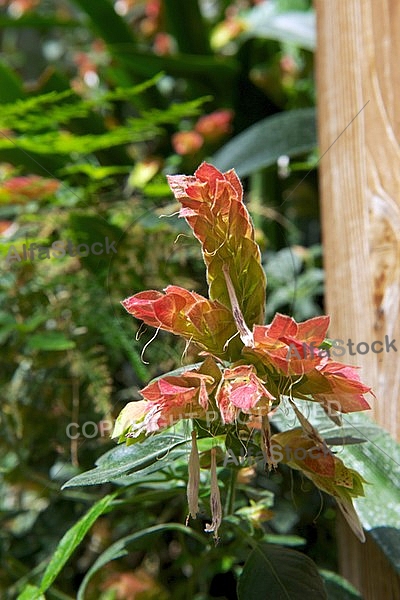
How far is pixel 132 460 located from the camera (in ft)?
1.27

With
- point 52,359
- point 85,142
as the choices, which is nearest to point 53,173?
point 85,142

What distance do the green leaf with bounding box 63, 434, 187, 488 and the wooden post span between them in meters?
0.25

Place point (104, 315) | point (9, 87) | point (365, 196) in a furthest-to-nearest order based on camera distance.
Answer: point (9, 87) → point (104, 315) → point (365, 196)

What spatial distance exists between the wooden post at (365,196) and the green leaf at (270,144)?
0.15 m

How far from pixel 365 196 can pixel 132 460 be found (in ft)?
1.21

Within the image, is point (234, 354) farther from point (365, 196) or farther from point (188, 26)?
point (188, 26)

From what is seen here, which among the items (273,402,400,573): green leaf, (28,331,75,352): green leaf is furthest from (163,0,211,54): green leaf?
(273,402,400,573): green leaf

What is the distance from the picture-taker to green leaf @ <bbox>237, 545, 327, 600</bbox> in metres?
0.41

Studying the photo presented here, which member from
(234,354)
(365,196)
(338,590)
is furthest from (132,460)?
(365,196)

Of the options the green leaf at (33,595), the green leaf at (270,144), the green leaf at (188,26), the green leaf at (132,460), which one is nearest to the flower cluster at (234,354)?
the green leaf at (132,460)

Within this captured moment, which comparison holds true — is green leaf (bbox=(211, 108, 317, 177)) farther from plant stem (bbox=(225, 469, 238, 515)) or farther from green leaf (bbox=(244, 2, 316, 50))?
plant stem (bbox=(225, 469, 238, 515))

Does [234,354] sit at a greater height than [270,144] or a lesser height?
lesser

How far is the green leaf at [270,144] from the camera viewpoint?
86cm

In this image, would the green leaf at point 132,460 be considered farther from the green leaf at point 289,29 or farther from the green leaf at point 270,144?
the green leaf at point 289,29
